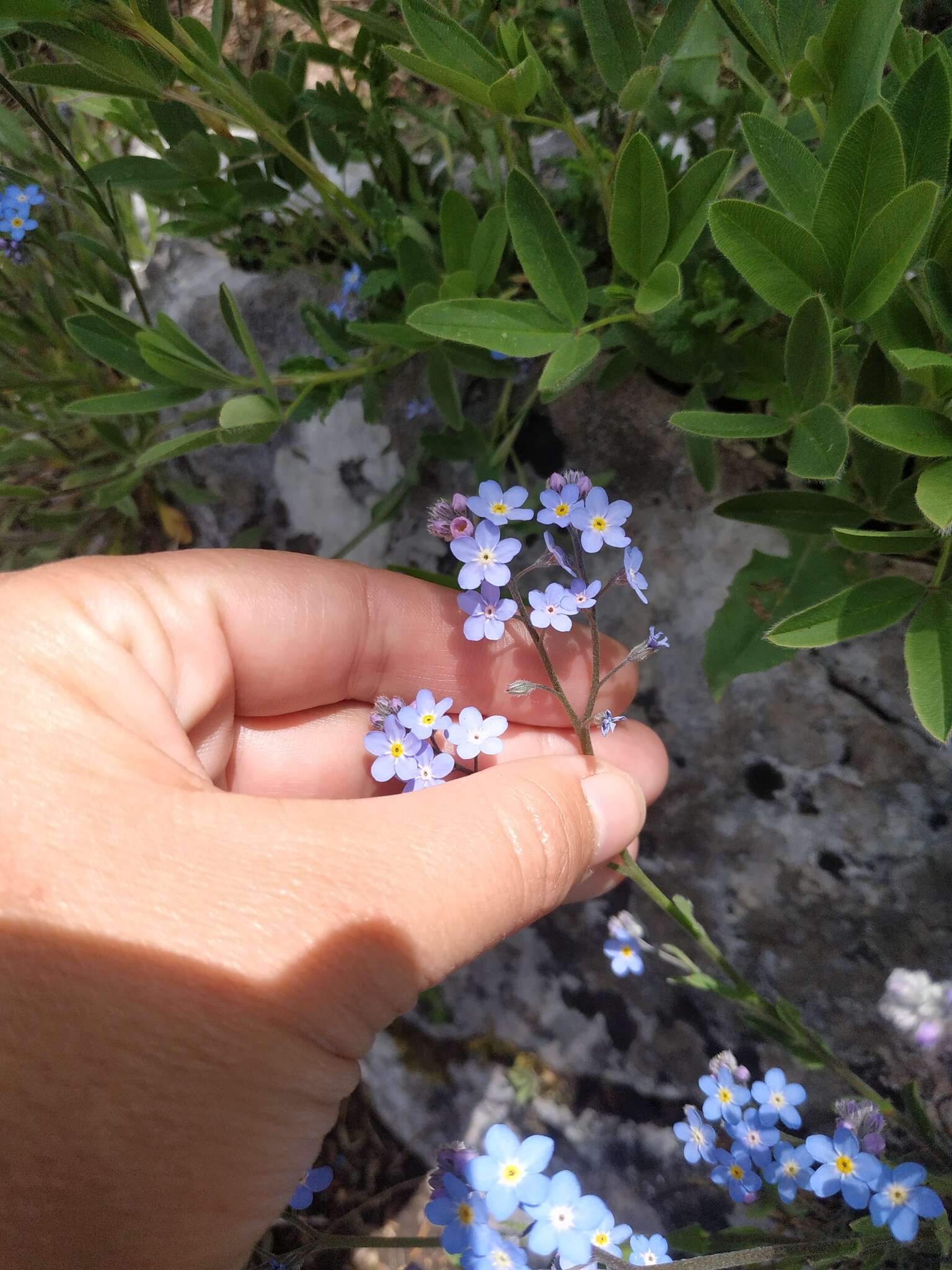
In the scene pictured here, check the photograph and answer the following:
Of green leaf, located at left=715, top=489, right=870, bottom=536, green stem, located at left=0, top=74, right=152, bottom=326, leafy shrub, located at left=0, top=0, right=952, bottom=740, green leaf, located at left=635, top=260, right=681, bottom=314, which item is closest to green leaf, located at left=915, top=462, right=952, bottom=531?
leafy shrub, located at left=0, top=0, right=952, bottom=740

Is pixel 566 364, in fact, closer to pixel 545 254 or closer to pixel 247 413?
pixel 545 254

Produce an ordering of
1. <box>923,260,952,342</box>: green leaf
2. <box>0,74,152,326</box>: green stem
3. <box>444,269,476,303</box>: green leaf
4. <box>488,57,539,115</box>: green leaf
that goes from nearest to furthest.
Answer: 1. <box>923,260,952,342</box>: green leaf
2. <box>488,57,539,115</box>: green leaf
3. <box>444,269,476,303</box>: green leaf
4. <box>0,74,152,326</box>: green stem

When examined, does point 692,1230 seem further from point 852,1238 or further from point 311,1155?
point 311,1155

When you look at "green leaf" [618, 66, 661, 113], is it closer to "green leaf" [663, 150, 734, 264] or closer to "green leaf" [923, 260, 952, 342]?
"green leaf" [663, 150, 734, 264]

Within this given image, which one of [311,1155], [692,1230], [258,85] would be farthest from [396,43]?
[692,1230]

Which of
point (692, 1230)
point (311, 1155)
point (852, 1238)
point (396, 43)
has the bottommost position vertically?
point (692, 1230)

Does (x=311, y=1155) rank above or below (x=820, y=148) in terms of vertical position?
below

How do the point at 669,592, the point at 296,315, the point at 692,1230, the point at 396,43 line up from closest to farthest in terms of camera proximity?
the point at 692,1230 → the point at 396,43 → the point at 669,592 → the point at 296,315
